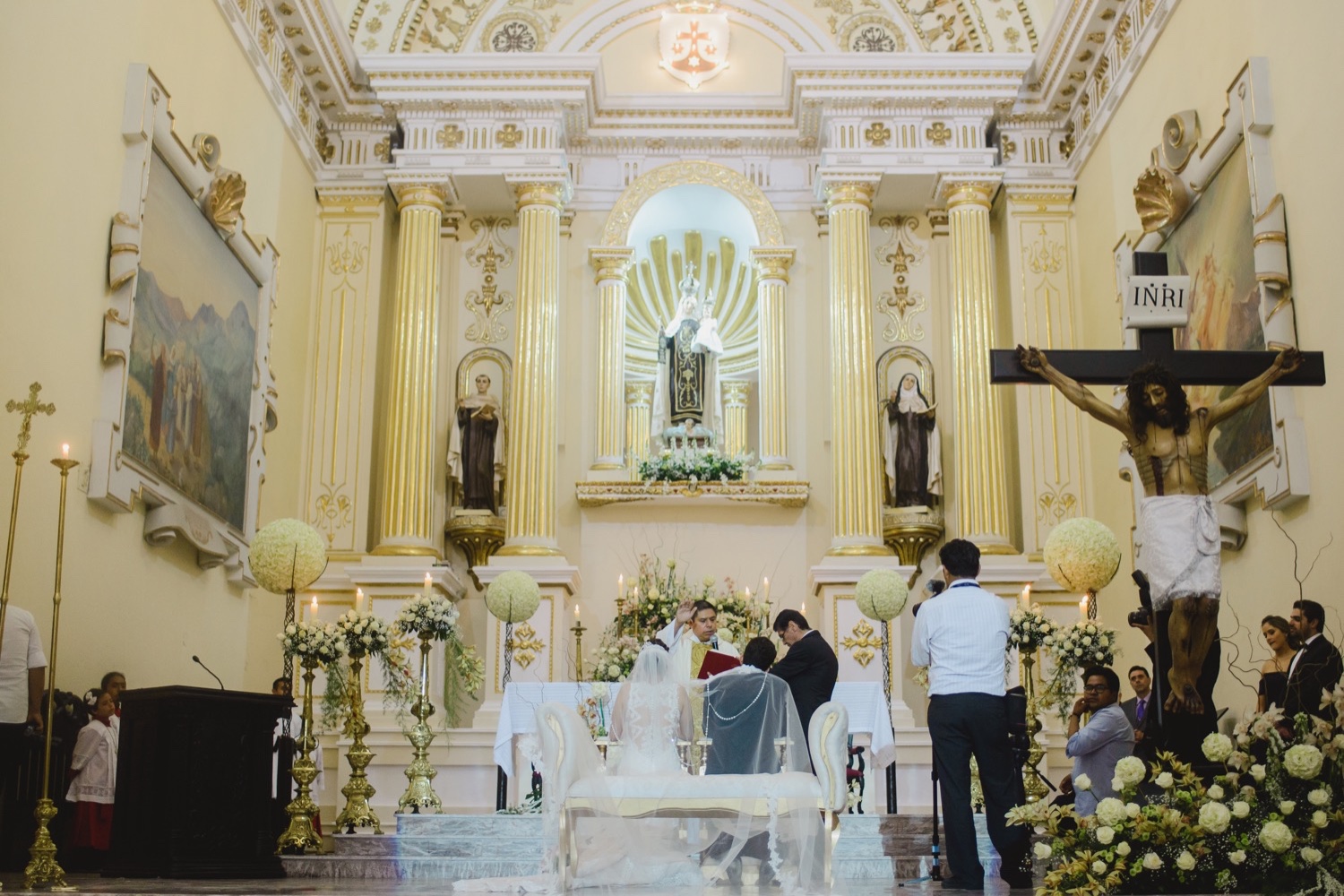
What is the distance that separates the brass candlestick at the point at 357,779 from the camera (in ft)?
28.7

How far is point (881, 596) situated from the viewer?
10422mm

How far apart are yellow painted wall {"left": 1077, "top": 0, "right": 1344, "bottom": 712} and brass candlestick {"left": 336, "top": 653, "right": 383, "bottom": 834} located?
570 cm

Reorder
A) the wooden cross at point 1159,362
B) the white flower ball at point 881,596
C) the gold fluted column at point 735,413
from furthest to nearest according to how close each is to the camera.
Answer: the gold fluted column at point 735,413, the white flower ball at point 881,596, the wooden cross at point 1159,362

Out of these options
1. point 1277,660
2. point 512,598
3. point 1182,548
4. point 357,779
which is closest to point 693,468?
point 512,598

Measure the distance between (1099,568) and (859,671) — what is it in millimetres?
4249

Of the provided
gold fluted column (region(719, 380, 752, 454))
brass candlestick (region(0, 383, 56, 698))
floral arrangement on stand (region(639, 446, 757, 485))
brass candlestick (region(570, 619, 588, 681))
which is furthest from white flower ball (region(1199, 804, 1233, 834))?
gold fluted column (region(719, 380, 752, 454))

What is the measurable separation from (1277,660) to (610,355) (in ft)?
26.7

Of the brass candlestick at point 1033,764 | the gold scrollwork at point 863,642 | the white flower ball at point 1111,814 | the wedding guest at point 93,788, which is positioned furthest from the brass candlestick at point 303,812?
the gold scrollwork at point 863,642

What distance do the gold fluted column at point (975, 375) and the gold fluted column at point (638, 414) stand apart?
3.07m

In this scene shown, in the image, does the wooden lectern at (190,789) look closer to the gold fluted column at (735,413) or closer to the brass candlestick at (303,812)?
the brass candlestick at (303,812)

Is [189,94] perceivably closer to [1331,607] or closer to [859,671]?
[859,671]

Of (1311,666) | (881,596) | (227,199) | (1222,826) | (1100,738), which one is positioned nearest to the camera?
(1222,826)

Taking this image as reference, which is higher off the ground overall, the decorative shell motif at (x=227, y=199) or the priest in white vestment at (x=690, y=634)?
the decorative shell motif at (x=227, y=199)

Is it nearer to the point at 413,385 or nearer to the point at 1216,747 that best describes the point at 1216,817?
the point at 1216,747
